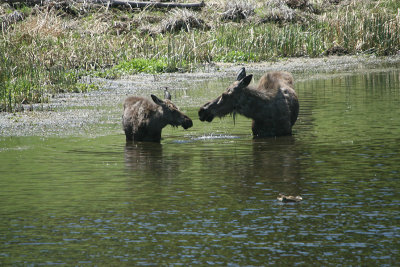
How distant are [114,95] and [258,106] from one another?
318 inches

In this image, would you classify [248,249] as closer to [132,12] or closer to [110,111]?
[110,111]

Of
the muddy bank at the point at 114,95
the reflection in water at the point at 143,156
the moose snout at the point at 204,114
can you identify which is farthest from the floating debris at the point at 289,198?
the muddy bank at the point at 114,95

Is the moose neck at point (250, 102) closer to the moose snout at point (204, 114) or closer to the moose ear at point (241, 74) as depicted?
the moose ear at point (241, 74)

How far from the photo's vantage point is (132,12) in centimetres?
3450

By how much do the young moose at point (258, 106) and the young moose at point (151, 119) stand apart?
0.63 meters

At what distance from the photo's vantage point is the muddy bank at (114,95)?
15195 mm

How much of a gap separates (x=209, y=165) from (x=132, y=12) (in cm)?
2478

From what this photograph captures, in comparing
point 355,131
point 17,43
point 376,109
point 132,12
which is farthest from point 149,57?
point 355,131

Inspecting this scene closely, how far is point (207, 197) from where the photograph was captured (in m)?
8.56

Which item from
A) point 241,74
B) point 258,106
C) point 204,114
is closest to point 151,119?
point 204,114

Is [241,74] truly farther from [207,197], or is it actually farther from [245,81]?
[207,197]

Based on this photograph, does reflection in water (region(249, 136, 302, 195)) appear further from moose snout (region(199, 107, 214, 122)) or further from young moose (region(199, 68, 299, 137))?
moose snout (region(199, 107, 214, 122))

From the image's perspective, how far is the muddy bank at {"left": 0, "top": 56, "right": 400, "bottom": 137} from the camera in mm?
15195

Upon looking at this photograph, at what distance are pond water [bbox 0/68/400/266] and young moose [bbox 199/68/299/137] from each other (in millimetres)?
390
